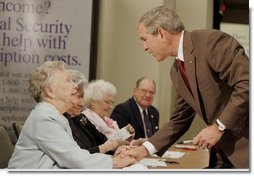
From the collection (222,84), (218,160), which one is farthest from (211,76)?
(218,160)

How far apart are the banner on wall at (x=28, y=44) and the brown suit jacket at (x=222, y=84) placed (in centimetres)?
96

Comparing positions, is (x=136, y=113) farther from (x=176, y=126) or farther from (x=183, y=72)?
(x=183, y=72)

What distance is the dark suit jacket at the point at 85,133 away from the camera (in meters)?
2.69

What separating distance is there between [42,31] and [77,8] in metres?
0.58

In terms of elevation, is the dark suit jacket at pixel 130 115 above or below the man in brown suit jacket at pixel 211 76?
below

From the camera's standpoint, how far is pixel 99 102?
315 cm

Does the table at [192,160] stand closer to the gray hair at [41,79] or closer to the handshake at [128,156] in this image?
the handshake at [128,156]

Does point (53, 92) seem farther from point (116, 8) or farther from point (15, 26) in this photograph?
point (116, 8)

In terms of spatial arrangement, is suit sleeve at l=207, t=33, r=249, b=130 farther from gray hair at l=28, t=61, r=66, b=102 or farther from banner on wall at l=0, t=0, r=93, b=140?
banner on wall at l=0, t=0, r=93, b=140

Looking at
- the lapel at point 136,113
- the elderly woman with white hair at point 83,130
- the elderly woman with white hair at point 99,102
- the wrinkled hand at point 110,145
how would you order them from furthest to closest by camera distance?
the lapel at point 136,113, the elderly woman with white hair at point 99,102, the wrinkled hand at point 110,145, the elderly woman with white hair at point 83,130

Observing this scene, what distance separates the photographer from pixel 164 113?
110 inches

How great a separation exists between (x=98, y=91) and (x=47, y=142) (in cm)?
130

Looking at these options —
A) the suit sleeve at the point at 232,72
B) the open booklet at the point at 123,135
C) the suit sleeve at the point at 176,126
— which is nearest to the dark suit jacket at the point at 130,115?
the open booklet at the point at 123,135

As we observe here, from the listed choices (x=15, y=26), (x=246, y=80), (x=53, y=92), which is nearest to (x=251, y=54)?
(x=246, y=80)
